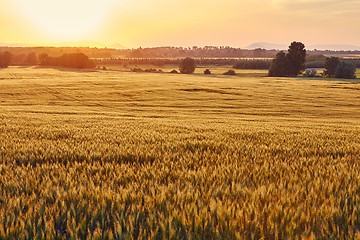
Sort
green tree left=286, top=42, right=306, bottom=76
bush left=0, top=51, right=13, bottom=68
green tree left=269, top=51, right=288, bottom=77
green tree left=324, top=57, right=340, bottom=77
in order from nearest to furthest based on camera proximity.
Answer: green tree left=324, top=57, right=340, bottom=77 → green tree left=269, top=51, right=288, bottom=77 → green tree left=286, top=42, right=306, bottom=76 → bush left=0, top=51, right=13, bottom=68

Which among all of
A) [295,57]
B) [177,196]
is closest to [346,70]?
[295,57]

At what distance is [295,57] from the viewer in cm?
12675

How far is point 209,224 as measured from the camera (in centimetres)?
336

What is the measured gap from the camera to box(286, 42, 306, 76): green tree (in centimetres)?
12575

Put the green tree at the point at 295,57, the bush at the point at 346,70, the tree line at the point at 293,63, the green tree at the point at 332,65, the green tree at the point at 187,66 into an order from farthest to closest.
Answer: the green tree at the point at 187,66
the green tree at the point at 295,57
the tree line at the point at 293,63
the green tree at the point at 332,65
the bush at the point at 346,70

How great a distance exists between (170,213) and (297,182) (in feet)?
7.47

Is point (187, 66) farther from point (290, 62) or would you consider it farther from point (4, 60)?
point (4, 60)

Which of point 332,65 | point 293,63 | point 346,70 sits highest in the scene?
point 293,63

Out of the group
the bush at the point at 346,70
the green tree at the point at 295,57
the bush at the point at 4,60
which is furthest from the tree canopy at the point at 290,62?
the bush at the point at 4,60

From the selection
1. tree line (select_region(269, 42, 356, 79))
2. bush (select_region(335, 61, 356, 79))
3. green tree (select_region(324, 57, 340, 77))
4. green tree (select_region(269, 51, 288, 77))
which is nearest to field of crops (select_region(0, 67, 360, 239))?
bush (select_region(335, 61, 356, 79))

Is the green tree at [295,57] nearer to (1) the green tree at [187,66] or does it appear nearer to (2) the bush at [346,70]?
(2) the bush at [346,70]

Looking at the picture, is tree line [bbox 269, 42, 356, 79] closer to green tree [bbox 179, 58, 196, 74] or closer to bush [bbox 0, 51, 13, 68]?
green tree [bbox 179, 58, 196, 74]

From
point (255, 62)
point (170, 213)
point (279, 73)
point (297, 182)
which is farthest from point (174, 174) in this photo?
point (255, 62)

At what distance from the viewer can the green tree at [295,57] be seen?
413 feet
